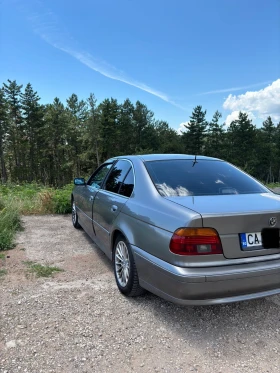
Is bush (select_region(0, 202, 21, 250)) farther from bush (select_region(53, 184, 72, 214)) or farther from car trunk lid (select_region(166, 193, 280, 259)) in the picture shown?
car trunk lid (select_region(166, 193, 280, 259))

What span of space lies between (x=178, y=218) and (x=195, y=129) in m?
56.6

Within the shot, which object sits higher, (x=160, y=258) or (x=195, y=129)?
(x=195, y=129)

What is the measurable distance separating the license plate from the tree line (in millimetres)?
47208

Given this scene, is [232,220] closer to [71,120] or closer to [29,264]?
[29,264]

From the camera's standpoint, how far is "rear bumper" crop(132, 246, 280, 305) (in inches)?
89.3

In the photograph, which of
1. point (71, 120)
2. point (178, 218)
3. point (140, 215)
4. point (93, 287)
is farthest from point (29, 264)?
point (71, 120)

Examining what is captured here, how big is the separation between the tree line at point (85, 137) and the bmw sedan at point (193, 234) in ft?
152

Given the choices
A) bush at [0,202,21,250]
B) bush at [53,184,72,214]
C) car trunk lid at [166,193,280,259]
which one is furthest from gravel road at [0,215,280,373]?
bush at [53,184,72,214]

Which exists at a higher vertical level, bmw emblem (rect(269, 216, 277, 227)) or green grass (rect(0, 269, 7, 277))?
bmw emblem (rect(269, 216, 277, 227))

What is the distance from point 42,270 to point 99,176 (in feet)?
5.58

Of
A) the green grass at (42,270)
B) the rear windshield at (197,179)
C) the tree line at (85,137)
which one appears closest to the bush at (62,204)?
the green grass at (42,270)

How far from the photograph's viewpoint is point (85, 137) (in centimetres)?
4875

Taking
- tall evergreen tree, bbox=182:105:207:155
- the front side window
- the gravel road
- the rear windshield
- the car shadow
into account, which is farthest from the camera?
tall evergreen tree, bbox=182:105:207:155

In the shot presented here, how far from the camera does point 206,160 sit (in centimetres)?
374
